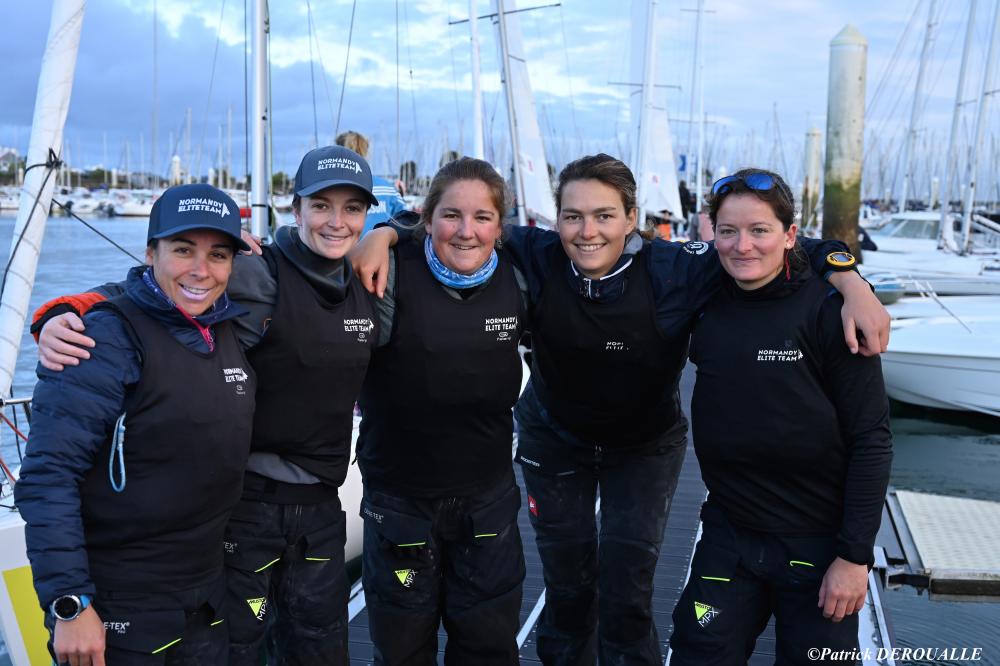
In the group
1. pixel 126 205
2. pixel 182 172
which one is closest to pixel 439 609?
pixel 182 172

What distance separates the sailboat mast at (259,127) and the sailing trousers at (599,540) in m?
3.98

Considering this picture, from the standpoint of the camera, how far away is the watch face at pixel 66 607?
2.02m

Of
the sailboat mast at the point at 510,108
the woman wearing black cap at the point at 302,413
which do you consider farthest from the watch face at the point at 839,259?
the sailboat mast at the point at 510,108

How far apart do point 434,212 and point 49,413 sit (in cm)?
130

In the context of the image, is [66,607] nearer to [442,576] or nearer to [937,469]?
[442,576]

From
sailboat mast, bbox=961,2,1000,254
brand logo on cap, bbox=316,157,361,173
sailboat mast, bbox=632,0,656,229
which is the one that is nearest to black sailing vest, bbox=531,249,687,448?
brand logo on cap, bbox=316,157,361,173

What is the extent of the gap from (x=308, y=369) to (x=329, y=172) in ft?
2.03

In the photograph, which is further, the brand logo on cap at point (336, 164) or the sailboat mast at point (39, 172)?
the sailboat mast at point (39, 172)

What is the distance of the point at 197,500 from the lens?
7.38 feet

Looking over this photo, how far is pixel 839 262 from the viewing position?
2.61 meters

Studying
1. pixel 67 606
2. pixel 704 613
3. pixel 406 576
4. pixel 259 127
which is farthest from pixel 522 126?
pixel 67 606

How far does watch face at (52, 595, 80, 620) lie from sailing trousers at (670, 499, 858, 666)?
1.73 metres

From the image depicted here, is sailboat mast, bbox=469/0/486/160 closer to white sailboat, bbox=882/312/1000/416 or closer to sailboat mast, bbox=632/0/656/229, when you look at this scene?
sailboat mast, bbox=632/0/656/229

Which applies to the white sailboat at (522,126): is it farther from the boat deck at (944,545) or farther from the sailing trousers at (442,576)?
the sailing trousers at (442,576)
